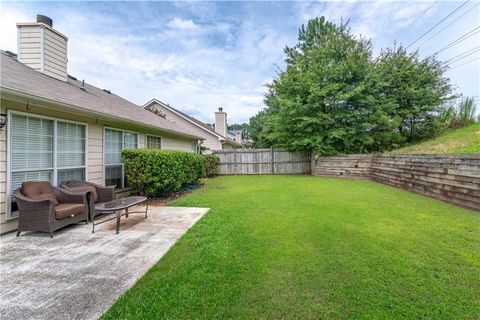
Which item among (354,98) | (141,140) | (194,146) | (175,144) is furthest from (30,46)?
(354,98)

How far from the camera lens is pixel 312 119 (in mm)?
13602

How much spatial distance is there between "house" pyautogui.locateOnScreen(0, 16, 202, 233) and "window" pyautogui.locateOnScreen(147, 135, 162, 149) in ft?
5.01

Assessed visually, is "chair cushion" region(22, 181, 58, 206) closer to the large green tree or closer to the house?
the house

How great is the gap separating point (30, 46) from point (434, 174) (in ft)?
38.9

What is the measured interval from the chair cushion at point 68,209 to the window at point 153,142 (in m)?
4.86

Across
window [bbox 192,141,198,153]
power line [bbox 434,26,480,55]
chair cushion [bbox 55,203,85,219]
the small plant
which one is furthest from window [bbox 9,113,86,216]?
the small plant

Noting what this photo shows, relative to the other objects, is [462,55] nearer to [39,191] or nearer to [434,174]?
[434,174]

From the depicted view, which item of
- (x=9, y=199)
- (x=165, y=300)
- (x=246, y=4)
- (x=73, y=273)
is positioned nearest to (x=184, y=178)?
(x=9, y=199)

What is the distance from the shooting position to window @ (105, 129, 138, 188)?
6.71 metres

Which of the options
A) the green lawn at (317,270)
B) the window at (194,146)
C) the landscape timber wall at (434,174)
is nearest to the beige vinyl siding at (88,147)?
the green lawn at (317,270)

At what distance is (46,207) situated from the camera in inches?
154

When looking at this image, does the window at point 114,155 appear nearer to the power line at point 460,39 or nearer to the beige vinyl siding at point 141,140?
the beige vinyl siding at point 141,140

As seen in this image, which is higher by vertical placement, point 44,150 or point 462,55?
point 462,55

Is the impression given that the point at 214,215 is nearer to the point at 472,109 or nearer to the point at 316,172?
the point at 316,172
